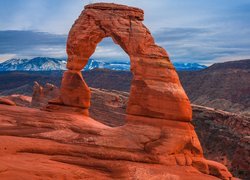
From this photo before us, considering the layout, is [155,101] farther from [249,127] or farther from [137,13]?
[249,127]

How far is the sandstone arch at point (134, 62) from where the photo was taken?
20.3 m

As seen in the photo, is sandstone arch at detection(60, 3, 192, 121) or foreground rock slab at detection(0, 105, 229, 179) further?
sandstone arch at detection(60, 3, 192, 121)

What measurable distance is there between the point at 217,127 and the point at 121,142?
28013mm

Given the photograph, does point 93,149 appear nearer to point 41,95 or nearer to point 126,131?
point 126,131

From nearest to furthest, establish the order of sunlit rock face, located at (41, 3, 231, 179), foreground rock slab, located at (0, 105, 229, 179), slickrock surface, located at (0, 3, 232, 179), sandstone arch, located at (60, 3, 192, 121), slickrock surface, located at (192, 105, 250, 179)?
foreground rock slab, located at (0, 105, 229, 179), slickrock surface, located at (0, 3, 232, 179), sunlit rock face, located at (41, 3, 231, 179), sandstone arch, located at (60, 3, 192, 121), slickrock surface, located at (192, 105, 250, 179)

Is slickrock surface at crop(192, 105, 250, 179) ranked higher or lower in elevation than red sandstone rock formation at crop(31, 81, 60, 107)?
lower

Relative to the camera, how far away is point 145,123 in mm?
20391

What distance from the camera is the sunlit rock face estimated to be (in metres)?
19.0

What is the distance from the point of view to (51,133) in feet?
66.3

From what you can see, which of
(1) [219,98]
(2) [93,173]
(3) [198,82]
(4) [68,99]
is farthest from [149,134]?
(3) [198,82]

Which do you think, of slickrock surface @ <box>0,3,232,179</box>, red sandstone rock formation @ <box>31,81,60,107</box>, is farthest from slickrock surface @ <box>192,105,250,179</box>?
slickrock surface @ <box>0,3,232,179</box>

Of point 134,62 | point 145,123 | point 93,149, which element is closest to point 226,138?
point 145,123

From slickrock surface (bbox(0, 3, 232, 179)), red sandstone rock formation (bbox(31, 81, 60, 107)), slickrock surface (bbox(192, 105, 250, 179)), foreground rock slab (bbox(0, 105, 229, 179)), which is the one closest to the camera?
foreground rock slab (bbox(0, 105, 229, 179))

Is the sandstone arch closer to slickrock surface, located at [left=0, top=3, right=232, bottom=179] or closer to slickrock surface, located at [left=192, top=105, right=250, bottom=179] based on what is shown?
slickrock surface, located at [left=0, top=3, right=232, bottom=179]
